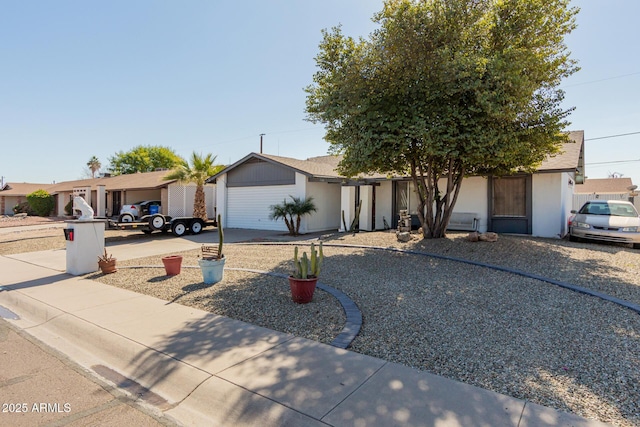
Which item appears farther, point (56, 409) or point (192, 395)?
point (192, 395)

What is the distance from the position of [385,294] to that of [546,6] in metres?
8.13

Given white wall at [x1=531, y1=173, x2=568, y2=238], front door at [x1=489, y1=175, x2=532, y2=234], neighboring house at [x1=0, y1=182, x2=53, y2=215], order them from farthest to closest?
neighboring house at [x1=0, y1=182, x2=53, y2=215]
front door at [x1=489, y1=175, x2=532, y2=234]
white wall at [x1=531, y1=173, x2=568, y2=238]

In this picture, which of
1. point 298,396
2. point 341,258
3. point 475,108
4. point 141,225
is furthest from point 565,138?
point 141,225

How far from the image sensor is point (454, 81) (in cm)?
817

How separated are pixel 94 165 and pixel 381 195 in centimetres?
6357

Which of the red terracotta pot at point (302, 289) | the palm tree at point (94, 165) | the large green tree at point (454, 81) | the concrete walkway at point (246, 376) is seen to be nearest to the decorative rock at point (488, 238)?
the large green tree at point (454, 81)

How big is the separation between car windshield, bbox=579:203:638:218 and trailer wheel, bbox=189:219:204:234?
1610 centimetres

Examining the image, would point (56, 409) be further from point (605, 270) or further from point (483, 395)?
point (605, 270)

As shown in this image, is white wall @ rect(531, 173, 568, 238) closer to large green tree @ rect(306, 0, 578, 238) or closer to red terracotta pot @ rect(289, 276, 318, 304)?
large green tree @ rect(306, 0, 578, 238)

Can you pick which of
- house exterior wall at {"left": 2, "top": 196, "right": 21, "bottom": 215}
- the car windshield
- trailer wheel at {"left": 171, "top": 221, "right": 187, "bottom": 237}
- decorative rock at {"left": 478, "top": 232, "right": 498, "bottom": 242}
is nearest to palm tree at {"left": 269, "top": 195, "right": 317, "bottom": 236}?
trailer wheel at {"left": 171, "top": 221, "right": 187, "bottom": 237}

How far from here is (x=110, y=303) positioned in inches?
236

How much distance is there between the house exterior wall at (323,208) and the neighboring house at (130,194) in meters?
9.63

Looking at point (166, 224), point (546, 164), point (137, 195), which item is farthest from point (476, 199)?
point (137, 195)

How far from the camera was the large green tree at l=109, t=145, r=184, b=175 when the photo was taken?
5100cm
